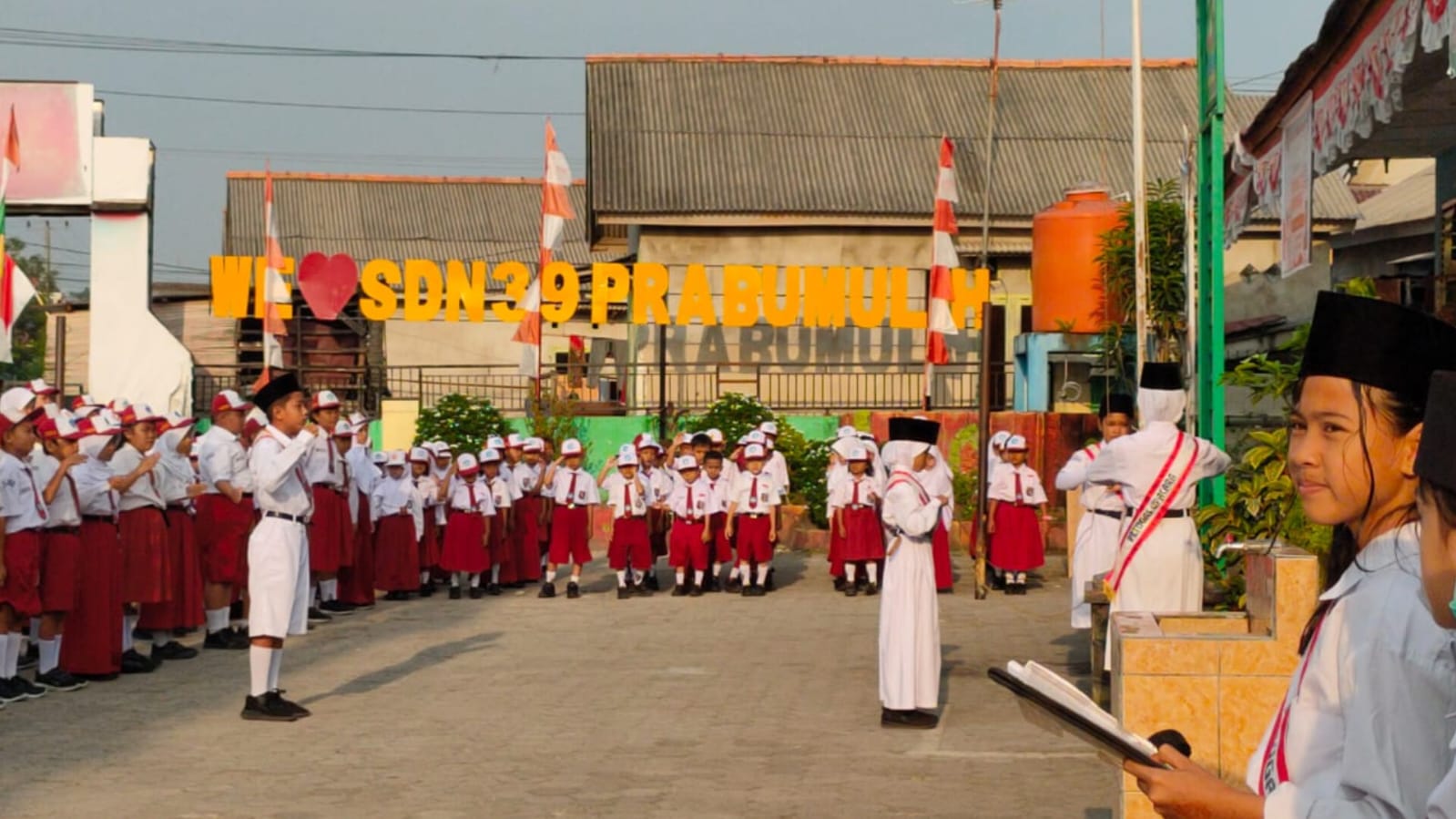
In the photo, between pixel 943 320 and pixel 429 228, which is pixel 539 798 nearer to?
pixel 943 320

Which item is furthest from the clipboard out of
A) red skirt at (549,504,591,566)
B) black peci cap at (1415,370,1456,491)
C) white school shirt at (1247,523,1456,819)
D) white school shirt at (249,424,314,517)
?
red skirt at (549,504,591,566)

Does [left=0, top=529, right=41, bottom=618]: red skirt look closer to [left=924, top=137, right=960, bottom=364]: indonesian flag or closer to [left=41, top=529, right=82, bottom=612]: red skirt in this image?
[left=41, top=529, right=82, bottom=612]: red skirt

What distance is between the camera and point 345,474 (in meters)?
18.6

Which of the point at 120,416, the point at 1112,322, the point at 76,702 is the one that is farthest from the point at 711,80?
the point at 76,702

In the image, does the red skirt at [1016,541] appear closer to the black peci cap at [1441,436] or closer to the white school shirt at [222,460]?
the white school shirt at [222,460]

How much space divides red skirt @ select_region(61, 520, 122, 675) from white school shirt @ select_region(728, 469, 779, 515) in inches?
323

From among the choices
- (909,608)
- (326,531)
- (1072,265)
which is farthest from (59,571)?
(1072,265)

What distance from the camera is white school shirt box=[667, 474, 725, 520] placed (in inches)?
813

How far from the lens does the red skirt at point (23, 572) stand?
12.8m

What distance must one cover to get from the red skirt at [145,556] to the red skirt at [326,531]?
3.10 metres

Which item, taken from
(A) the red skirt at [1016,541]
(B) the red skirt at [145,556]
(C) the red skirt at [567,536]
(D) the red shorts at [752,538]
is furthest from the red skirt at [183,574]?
(A) the red skirt at [1016,541]

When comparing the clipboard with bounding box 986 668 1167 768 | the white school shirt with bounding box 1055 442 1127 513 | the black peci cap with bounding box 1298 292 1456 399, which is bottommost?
the clipboard with bounding box 986 668 1167 768

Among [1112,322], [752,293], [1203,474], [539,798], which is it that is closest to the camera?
[539,798]

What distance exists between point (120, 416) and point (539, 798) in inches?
279
